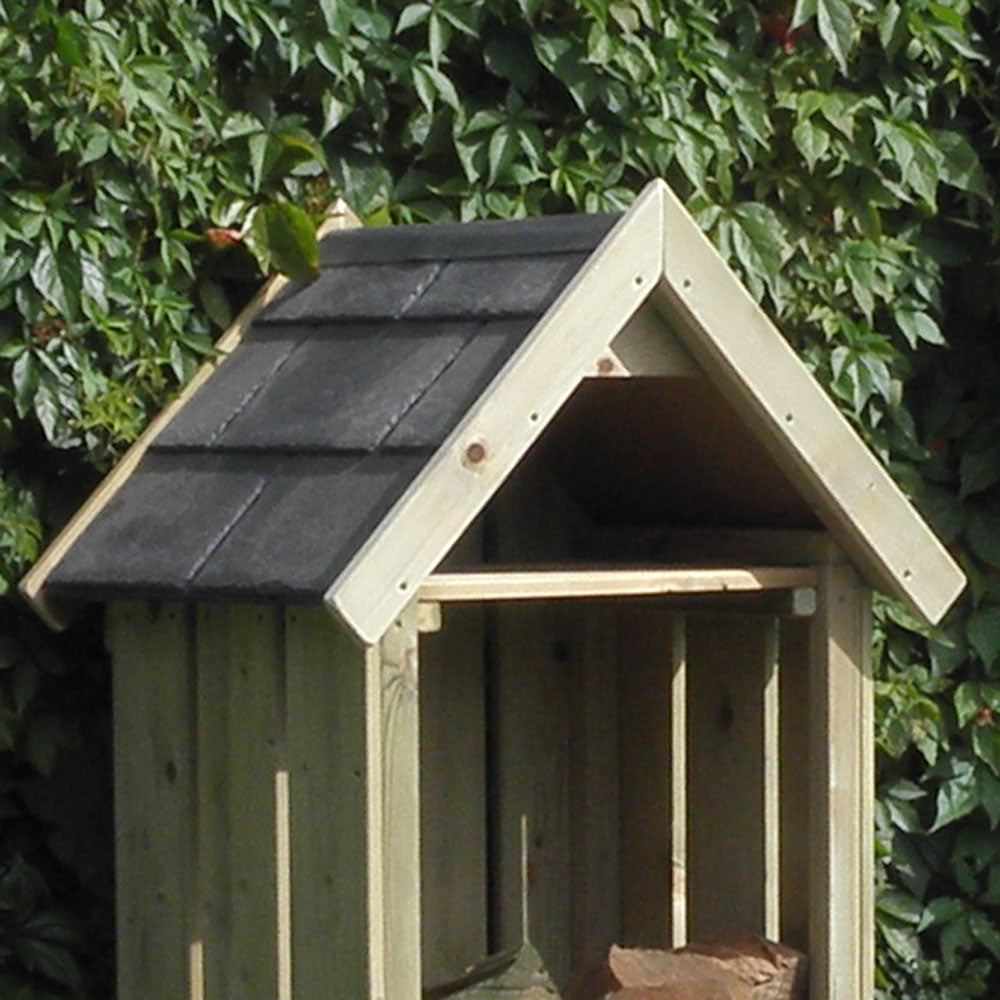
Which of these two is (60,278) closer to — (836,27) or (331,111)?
(331,111)

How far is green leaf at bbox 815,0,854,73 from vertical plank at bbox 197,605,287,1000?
1.43 metres

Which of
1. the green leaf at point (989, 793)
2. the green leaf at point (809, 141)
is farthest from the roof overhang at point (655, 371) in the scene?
the green leaf at point (989, 793)

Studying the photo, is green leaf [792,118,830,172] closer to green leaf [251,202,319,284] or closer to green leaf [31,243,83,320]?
green leaf [251,202,319,284]

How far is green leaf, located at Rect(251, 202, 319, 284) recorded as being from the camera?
289cm

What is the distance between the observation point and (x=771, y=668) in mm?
3023

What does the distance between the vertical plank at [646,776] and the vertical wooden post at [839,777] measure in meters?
0.27

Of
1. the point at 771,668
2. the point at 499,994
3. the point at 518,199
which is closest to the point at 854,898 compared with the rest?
the point at 771,668

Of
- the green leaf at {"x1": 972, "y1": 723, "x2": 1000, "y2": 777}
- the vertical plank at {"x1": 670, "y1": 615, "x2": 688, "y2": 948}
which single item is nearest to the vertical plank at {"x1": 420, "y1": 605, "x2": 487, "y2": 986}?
the vertical plank at {"x1": 670, "y1": 615, "x2": 688, "y2": 948}

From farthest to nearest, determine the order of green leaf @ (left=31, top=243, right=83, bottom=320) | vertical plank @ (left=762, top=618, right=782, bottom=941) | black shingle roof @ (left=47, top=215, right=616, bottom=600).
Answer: vertical plank @ (left=762, top=618, right=782, bottom=941) < green leaf @ (left=31, top=243, right=83, bottom=320) < black shingle roof @ (left=47, top=215, right=616, bottom=600)

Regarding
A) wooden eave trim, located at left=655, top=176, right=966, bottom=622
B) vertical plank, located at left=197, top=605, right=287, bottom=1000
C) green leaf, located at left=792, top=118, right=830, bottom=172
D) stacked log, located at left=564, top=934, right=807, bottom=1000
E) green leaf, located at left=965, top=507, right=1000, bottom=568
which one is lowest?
stacked log, located at left=564, top=934, right=807, bottom=1000

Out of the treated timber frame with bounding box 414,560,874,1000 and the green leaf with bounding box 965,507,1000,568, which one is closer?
the treated timber frame with bounding box 414,560,874,1000

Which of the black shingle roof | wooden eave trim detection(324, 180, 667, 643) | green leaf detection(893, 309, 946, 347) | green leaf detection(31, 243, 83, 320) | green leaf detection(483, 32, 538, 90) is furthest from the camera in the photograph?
green leaf detection(893, 309, 946, 347)

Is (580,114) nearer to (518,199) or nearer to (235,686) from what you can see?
(518,199)

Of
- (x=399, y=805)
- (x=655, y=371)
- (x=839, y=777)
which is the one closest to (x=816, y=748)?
(x=839, y=777)
